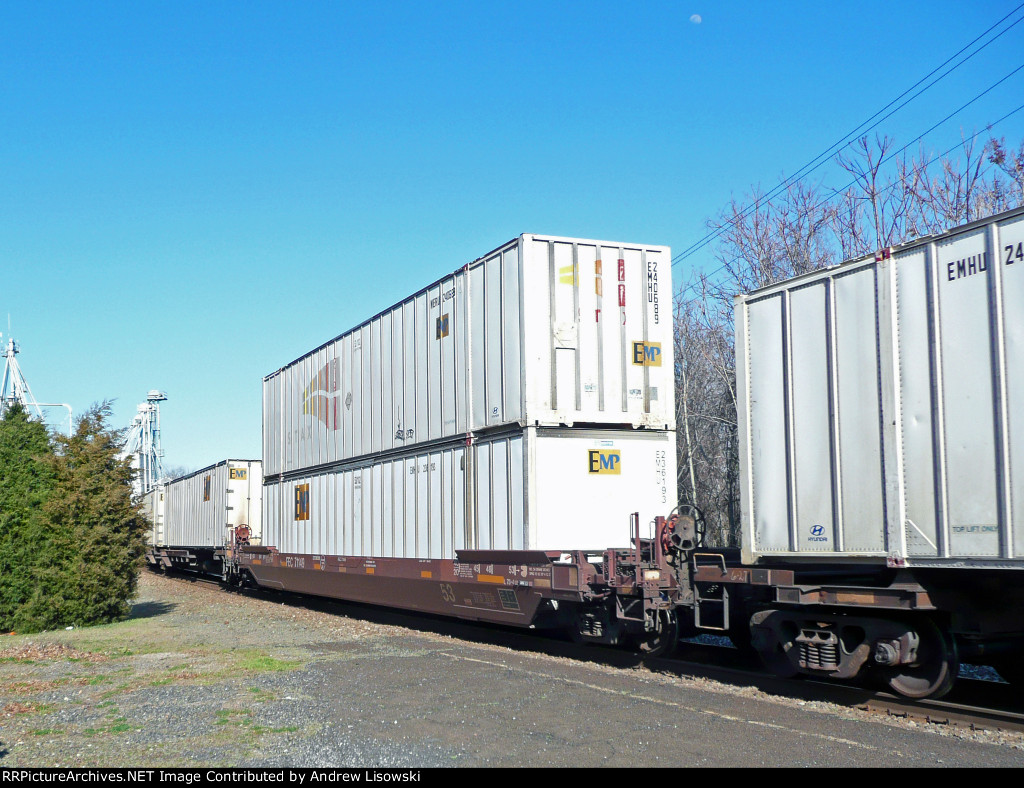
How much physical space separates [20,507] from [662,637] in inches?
491

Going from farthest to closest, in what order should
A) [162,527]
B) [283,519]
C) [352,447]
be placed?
1. [162,527]
2. [283,519]
3. [352,447]

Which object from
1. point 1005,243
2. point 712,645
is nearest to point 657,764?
point 1005,243

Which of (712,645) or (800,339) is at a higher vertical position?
(800,339)

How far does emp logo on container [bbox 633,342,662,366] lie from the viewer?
39.0 ft

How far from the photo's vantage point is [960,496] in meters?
7.12

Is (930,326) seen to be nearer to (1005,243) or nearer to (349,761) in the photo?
(1005,243)

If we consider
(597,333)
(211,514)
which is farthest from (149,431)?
(597,333)

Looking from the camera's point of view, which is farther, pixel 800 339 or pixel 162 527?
pixel 162 527

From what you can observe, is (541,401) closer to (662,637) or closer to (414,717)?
(662,637)

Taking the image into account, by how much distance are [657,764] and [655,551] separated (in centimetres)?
390

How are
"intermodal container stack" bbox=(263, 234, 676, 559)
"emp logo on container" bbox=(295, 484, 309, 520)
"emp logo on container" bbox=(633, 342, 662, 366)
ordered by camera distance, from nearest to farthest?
"intermodal container stack" bbox=(263, 234, 676, 559), "emp logo on container" bbox=(633, 342, 662, 366), "emp logo on container" bbox=(295, 484, 309, 520)

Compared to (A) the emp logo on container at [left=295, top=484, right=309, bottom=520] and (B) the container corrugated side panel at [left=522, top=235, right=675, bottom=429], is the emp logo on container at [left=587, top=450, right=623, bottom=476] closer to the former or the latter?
(B) the container corrugated side panel at [left=522, top=235, right=675, bottom=429]

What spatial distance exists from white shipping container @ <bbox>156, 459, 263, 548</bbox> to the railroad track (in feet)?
39.4

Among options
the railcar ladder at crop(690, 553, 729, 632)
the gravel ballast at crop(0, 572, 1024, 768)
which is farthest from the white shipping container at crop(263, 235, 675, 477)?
the gravel ballast at crop(0, 572, 1024, 768)
